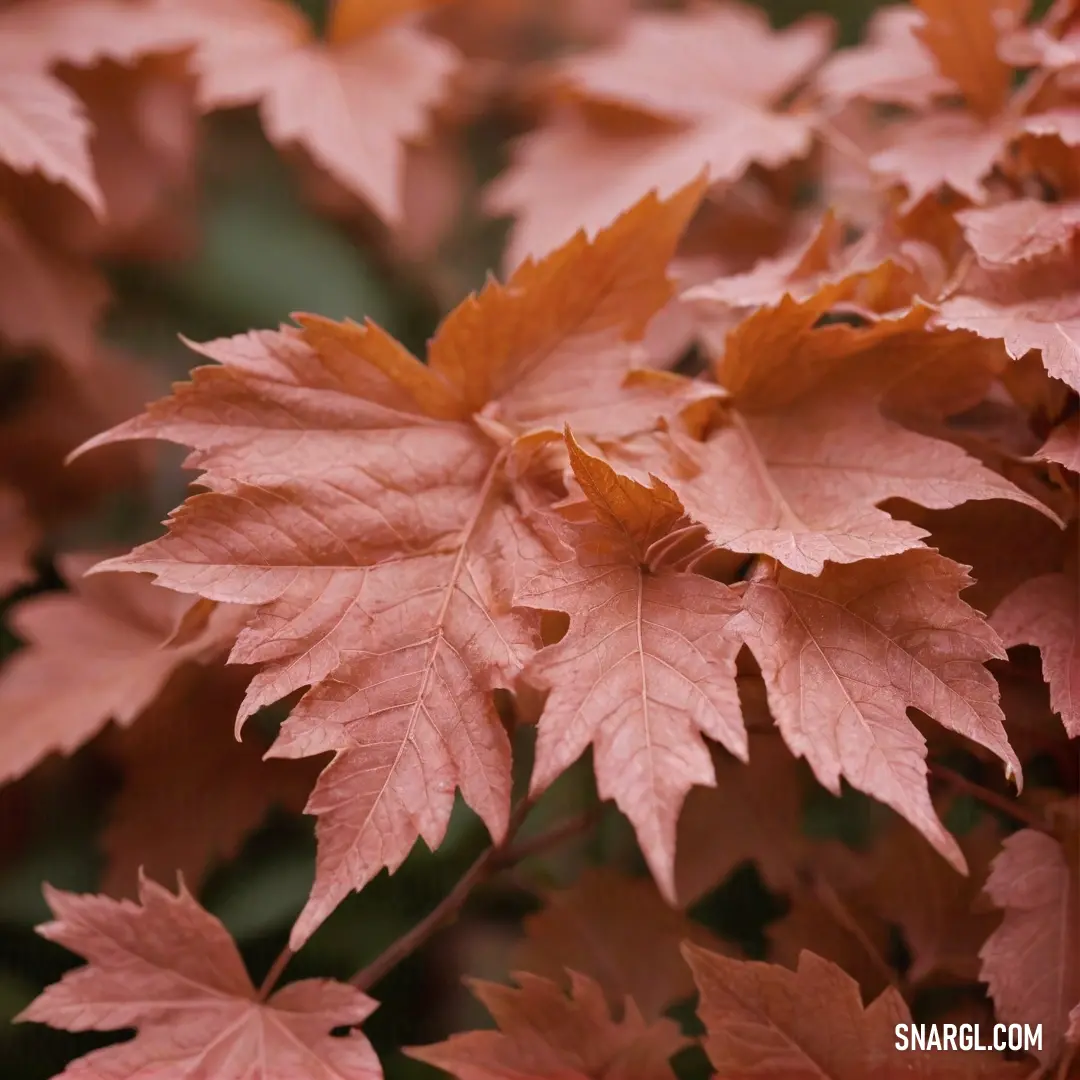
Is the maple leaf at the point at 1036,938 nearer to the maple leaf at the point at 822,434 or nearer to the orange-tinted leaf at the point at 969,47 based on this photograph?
the maple leaf at the point at 822,434

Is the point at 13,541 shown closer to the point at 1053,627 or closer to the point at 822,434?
the point at 822,434

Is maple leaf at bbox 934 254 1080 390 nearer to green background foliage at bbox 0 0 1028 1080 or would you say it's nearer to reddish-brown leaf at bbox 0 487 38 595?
green background foliage at bbox 0 0 1028 1080

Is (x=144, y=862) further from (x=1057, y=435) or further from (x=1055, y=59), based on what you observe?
(x=1055, y=59)

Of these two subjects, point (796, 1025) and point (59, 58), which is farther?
point (59, 58)

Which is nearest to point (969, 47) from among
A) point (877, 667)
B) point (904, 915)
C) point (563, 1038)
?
point (877, 667)

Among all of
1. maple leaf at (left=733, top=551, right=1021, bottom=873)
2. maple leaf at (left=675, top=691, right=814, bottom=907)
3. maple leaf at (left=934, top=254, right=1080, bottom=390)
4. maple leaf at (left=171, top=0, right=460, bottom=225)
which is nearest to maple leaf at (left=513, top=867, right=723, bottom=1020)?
maple leaf at (left=675, top=691, right=814, bottom=907)

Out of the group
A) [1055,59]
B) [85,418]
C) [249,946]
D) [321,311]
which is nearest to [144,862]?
[249,946]
